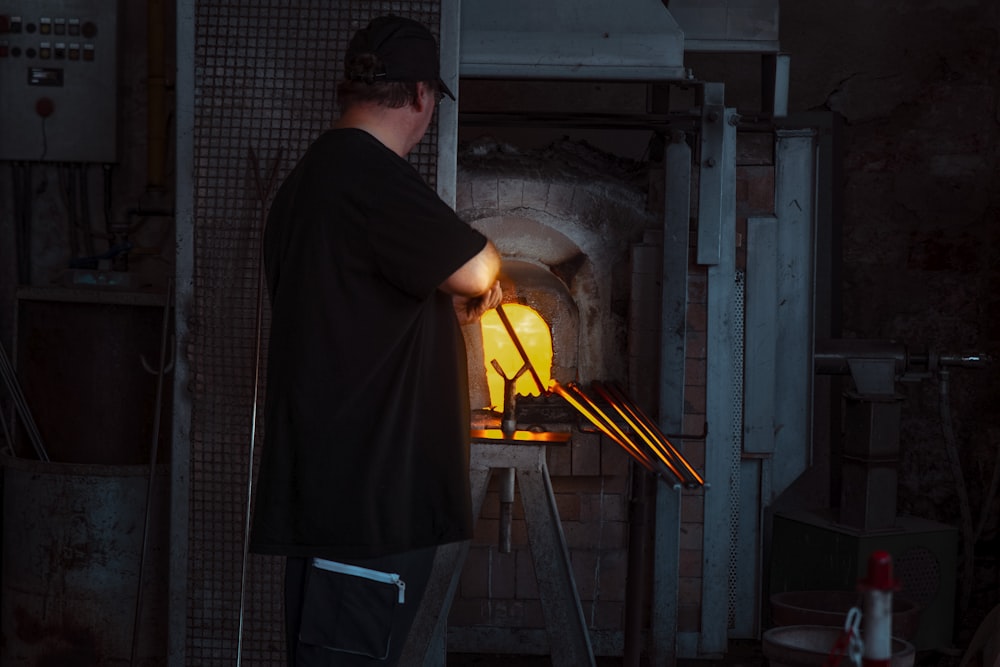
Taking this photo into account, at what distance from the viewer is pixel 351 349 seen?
2.08m

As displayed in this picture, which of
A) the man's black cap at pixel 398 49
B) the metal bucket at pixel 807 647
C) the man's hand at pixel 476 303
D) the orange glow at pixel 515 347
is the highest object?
the man's black cap at pixel 398 49

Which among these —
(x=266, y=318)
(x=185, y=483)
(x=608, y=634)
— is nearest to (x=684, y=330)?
(x=608, y=634)

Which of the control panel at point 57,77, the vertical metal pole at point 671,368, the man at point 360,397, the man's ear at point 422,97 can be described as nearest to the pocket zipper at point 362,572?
the man at point 360,397

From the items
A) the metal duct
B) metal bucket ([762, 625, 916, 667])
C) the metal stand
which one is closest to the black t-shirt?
the metal stand

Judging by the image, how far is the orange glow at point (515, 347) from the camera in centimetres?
441

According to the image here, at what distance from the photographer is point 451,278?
2.06 metres

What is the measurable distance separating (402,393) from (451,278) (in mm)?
216

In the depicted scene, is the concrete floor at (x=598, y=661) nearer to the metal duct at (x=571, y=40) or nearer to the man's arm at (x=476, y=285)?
the metal duct at (x=571, y=40)

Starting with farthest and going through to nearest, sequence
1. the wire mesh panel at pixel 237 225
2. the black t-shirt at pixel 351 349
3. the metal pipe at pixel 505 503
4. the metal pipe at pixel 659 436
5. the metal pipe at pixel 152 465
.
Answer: the metal pipe at pixel 152 465, the metal pipe at pixel 505 503, the wire mesh panel at pixel 237 225, the metal pipe at pixel 659 436, the black t-shirt at pixel 351 349

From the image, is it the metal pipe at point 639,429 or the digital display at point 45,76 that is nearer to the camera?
the metal pipe at point 639,429

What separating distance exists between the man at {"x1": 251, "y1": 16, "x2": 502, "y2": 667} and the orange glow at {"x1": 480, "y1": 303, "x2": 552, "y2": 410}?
2211 mm

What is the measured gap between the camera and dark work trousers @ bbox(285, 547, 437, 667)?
2.11 metres

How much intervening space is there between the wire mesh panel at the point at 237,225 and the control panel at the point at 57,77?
100cm

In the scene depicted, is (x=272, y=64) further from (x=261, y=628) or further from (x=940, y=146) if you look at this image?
(x=940, y=146)
